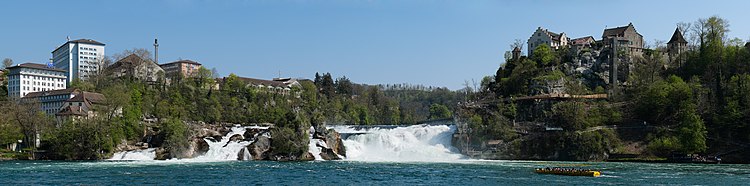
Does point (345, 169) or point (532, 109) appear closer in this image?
point (345, 169)

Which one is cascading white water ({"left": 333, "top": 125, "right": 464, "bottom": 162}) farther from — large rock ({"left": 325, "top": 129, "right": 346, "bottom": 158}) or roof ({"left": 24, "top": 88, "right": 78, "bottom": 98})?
roof ({"left": 24, "top": 88, "right": 78, "bottom": 98})

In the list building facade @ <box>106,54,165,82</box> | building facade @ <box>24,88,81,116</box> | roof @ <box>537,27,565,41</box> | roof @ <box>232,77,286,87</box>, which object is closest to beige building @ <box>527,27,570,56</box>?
roof @ <box>537,27,565,41</box>

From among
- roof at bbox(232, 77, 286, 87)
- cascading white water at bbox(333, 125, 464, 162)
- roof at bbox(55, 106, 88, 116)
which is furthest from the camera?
roof at bbox(232, 77, 286, 87)

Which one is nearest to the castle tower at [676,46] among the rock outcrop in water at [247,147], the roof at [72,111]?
the rock outcrop in water at [247,147]

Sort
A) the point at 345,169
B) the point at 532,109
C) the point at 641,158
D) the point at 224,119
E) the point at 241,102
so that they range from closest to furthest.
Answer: the point at 345,169 < the point at 641,158 < the point at 532,109 < the point at 224,119 < the point at 241,102

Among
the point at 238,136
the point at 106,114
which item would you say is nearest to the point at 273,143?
the point at 238,136

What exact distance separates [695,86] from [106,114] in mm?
62265

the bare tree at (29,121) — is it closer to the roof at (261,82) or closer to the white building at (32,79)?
the white building at (32,79)

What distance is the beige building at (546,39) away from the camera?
10505 centimetres

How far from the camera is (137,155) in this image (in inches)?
2891

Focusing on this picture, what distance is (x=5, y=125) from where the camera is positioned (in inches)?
2948

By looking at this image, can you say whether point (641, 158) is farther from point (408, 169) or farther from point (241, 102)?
point (241, 102)

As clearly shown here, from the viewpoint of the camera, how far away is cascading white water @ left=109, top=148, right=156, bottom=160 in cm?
7274

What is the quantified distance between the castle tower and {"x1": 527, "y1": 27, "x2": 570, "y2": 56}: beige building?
13759 mm
